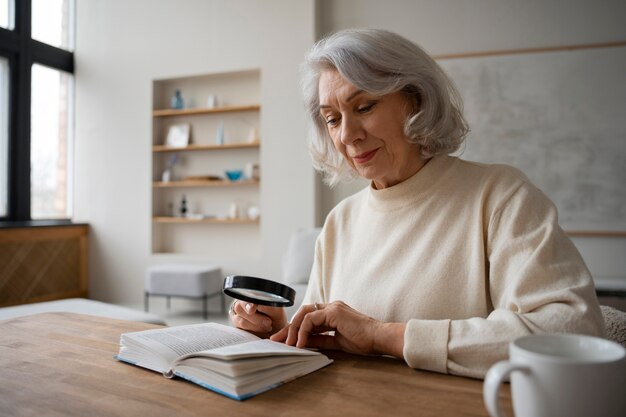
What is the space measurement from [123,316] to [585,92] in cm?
399

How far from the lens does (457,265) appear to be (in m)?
1.14

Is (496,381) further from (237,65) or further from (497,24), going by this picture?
(237,65)

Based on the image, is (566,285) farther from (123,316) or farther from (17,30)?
(17,30)

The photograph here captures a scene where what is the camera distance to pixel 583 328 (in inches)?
33.8

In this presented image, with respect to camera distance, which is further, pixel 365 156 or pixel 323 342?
pixel 365 156

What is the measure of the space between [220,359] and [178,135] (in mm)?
5152

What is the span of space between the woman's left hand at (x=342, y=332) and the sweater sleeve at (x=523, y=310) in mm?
61

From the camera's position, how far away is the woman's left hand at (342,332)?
0.98 meters

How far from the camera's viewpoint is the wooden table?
75cm

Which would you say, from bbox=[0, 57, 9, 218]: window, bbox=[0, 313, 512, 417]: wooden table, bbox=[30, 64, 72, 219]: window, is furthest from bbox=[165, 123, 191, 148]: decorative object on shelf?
bbox=[0, 313, 512, 417]: wooden table

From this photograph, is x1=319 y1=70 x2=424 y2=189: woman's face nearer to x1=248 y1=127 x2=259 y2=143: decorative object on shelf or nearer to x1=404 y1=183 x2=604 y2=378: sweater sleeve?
x1=404 y1=183 x2=604 y2=378: sweater sleeve

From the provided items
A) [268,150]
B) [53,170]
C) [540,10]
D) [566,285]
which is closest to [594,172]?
[540,10]

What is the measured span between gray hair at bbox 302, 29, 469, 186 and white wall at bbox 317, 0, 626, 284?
11.8 feet

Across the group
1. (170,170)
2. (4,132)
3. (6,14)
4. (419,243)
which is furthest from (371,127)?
(6,14)
